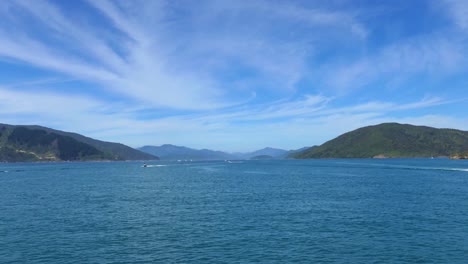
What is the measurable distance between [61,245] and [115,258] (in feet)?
40.8

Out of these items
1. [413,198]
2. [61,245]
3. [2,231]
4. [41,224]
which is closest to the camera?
[61,245]

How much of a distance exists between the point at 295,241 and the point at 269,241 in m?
4.11

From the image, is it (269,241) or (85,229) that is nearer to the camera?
(269,241)

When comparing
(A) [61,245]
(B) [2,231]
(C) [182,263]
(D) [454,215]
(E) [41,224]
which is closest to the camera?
(C) [182,263]

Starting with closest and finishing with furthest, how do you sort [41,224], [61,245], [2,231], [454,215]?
Result: [61,245] < [2,231] < [41,224] < [454,215]

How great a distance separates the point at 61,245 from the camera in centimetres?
5912

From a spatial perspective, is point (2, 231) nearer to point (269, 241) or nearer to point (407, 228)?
point (269, 241)

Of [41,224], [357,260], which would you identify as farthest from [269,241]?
[41,224]

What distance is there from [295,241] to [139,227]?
2995 centimetres

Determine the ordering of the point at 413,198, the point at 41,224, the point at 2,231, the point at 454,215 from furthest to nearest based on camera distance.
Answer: the point at 413,198, the point at 454,215, the point at 41,224, the point at 2,231

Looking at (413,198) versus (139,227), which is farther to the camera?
(413,198)

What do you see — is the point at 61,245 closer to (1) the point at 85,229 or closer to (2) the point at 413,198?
(1) the point at 85,229

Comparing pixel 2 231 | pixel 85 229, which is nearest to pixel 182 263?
pixel 85 229

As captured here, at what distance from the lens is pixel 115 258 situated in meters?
52.4
